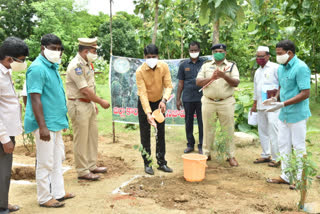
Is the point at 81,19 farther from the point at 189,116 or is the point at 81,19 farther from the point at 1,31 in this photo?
the point at 189,116

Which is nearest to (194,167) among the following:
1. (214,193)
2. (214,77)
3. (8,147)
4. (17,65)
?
(214,193)

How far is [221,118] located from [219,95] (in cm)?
38

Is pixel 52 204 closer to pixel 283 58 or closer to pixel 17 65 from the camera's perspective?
pixel 17 65

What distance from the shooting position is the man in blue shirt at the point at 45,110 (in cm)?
297

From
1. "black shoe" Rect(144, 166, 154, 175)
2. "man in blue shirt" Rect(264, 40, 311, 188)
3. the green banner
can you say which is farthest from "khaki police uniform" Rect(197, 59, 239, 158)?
the green banner

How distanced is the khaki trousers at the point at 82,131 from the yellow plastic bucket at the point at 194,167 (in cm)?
135

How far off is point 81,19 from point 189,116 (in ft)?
107

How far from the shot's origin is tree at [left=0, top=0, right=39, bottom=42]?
2769 centimetres

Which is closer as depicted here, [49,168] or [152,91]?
[49,168]

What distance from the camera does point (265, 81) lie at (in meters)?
4.50

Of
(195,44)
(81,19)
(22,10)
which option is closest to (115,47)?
(81,19)

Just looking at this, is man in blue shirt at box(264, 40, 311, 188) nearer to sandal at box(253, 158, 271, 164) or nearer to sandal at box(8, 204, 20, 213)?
sandal at box(253, 158, 271, 164)

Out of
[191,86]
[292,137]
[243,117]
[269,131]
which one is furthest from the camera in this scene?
[243,117]

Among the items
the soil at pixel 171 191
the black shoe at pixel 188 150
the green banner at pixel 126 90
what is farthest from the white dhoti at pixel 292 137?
the green banner at pixel 126 90
